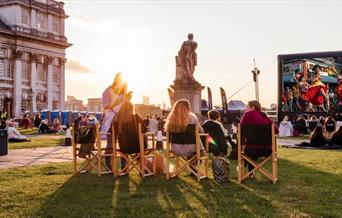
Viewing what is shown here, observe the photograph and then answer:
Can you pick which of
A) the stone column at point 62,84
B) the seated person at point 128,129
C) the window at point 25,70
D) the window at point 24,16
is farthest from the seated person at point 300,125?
the stone column at point 62,84

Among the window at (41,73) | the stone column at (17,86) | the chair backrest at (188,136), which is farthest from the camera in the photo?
the window at (41,73)

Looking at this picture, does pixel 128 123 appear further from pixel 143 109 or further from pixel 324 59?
pixel 143 109

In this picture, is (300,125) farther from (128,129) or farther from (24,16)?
(24,16)

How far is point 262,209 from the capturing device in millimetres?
6094

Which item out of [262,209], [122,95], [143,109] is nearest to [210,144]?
[122,95]

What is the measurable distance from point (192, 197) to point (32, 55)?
57.4 metres

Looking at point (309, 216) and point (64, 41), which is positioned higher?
point (64, 41)

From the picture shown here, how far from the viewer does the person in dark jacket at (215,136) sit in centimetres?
945

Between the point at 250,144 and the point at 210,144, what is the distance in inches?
47.7

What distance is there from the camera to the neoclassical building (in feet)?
190

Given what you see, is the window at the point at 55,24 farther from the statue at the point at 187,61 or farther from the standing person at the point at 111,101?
the standing person at the point at 111,101

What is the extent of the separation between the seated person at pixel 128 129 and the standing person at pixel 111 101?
0.76 meters

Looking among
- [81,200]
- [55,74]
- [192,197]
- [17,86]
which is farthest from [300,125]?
[55,74]

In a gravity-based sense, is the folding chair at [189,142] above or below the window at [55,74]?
below
